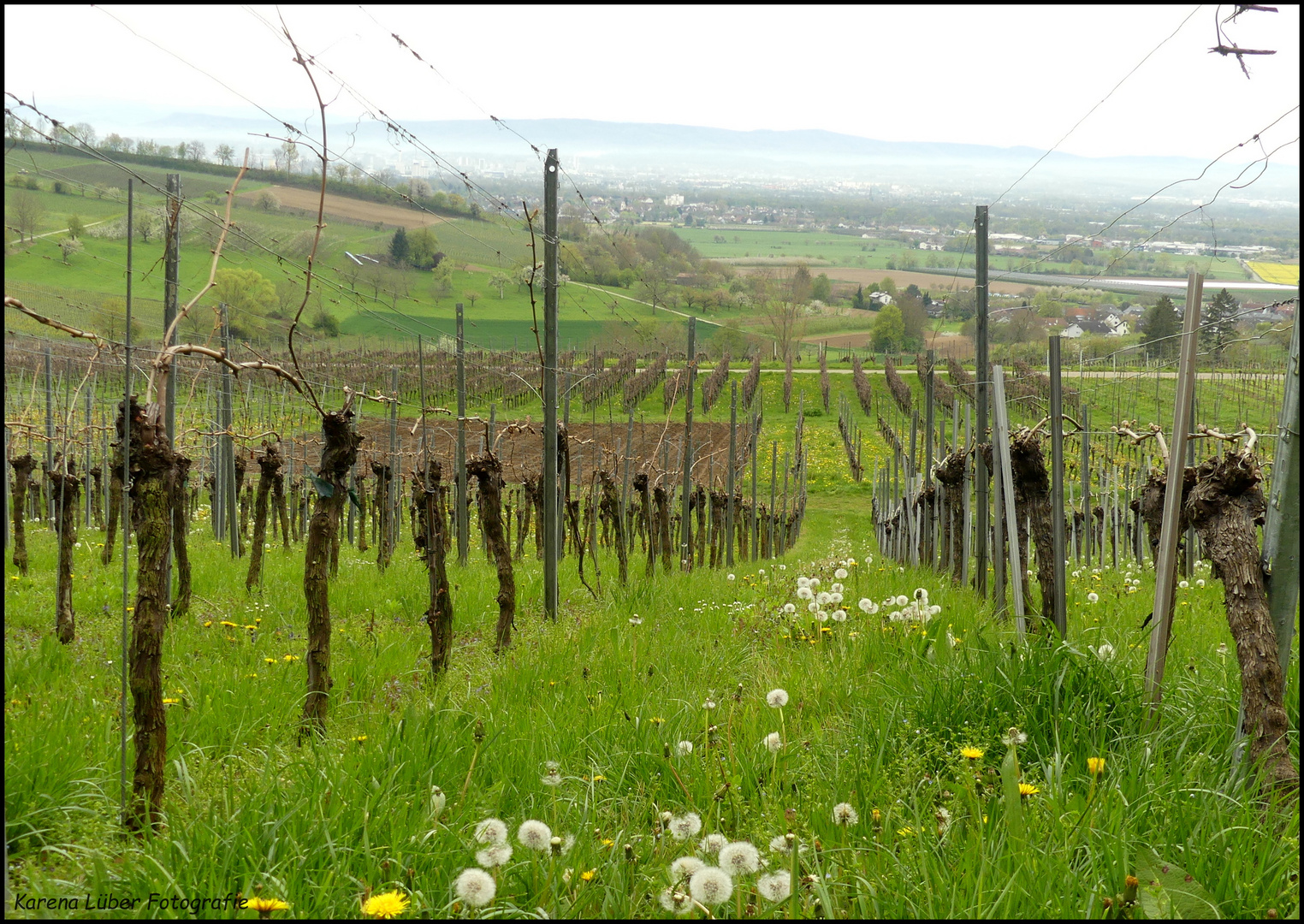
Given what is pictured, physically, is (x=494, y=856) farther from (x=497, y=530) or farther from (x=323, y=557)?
(x=497, y=530)

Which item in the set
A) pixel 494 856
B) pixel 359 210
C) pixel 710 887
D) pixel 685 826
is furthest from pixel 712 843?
pixel 359 210

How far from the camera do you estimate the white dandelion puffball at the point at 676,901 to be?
2104mm

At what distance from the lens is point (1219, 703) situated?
3.43 m

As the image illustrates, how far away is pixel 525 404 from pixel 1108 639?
123 ft

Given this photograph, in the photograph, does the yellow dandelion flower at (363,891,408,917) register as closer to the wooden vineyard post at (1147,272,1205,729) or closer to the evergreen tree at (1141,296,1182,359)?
the wooden vineyard post at (1147,272,1205,729)

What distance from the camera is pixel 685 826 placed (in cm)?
256

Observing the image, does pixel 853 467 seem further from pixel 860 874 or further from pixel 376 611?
pixel 860 874

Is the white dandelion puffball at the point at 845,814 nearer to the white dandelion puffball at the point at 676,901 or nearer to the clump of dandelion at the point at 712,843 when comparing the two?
the clump of dandelion at the point at 712,843

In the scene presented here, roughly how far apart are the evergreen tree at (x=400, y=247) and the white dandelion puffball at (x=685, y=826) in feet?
45.3

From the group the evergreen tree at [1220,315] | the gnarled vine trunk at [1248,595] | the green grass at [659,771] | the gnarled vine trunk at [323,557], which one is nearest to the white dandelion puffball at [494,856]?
the green grass at [659,771]

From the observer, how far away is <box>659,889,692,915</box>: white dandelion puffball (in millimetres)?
2104

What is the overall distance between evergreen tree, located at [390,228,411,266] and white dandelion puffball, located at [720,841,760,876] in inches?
556

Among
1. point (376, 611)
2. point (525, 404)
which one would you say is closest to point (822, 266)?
point (525, 404)

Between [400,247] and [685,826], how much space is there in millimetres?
14905
